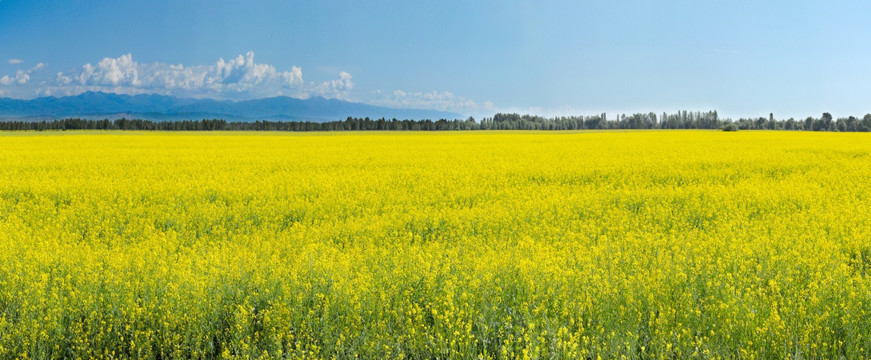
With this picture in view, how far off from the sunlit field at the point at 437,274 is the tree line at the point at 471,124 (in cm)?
9338

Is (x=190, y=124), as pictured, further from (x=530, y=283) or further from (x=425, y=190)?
(x=530, y=283)

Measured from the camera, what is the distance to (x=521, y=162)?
68.9 ft

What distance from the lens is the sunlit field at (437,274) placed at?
15.9 feet

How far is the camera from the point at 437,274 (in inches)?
250

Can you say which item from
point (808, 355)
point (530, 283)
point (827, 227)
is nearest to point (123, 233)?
point (530, 283)

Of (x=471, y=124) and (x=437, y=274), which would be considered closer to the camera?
(x=437, y=274)

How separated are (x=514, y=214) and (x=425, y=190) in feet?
13.2

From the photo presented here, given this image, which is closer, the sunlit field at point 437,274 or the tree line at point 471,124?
the sunlit field at point 437,274

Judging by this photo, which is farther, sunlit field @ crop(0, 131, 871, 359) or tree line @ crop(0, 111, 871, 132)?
tree line @ crop(0, 111, 871, 132)

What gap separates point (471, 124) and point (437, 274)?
115 meters

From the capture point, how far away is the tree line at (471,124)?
100188 mm

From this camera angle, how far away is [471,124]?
4722 inches

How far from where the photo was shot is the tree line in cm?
10019

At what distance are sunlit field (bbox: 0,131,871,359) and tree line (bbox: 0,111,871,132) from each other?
93375 mm
